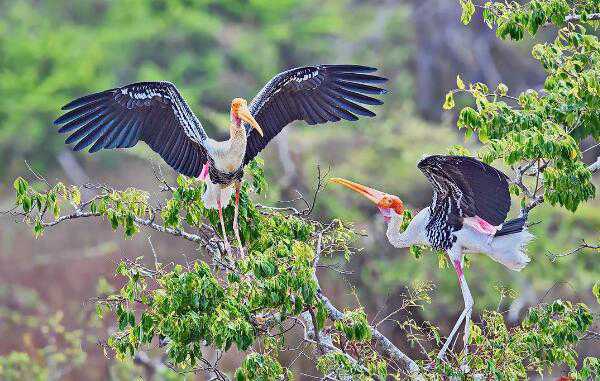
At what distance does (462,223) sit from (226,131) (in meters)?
8.56

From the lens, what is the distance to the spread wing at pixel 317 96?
752cm

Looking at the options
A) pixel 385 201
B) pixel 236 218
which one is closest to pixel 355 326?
pixel 236 218

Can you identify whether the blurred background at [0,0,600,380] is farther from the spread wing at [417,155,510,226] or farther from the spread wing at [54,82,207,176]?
the spread wing at [417,155,510,226]

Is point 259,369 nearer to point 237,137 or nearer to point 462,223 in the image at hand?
point 462,223

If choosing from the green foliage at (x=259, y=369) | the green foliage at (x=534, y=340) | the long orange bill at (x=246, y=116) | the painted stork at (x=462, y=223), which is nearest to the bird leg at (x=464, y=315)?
the painted stork at (x=462, y=223)

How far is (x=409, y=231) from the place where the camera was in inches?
282

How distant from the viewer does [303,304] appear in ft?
19.2

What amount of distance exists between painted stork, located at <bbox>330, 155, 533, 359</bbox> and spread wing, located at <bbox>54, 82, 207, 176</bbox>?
1.05 meters

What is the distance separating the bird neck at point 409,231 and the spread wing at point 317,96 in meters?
0.68

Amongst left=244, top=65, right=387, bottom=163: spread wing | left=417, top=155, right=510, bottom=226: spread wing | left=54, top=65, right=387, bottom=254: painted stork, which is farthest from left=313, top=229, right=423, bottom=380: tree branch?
left=244, top=65, right=387, bottom=163: spread wing

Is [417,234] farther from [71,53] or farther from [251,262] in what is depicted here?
[71,53]

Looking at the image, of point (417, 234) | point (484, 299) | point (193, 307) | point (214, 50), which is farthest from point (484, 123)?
point (214, 50)

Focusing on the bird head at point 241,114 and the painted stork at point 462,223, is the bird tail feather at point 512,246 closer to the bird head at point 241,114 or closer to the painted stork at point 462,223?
the painted stork at point 462,223

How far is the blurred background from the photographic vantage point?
1399cm
